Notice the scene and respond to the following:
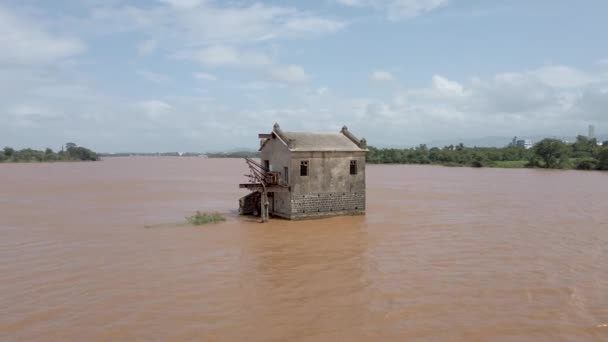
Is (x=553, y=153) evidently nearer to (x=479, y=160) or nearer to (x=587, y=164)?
(x=587, y=164)

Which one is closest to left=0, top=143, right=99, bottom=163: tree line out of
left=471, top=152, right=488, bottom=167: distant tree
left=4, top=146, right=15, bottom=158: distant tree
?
left=4, top=146, right=15, bottom=158: distant tree

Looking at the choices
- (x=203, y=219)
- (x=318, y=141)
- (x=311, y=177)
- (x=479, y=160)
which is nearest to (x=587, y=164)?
(x=479, y=160)

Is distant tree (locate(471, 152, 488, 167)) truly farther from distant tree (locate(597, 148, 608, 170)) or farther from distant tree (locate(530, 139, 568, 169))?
distant tree (locate(597, 148, 608, 170))

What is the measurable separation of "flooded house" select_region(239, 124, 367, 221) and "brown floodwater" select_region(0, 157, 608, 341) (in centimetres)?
86

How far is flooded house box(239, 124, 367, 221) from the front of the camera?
23641 millimetres

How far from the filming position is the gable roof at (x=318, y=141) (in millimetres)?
23770

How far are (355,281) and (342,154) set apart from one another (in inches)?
445

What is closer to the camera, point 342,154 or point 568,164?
point 342,154

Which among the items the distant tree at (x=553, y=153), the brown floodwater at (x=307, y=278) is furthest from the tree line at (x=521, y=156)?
the brown floodwater at (x=307, y=278)

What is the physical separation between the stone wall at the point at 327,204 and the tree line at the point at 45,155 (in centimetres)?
12254

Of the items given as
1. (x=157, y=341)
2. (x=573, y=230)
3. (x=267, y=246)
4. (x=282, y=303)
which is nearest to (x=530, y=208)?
(x=573, y=230)

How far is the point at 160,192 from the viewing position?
43.0 meters

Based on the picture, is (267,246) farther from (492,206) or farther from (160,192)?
(160,192)

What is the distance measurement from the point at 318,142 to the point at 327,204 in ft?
10.1
